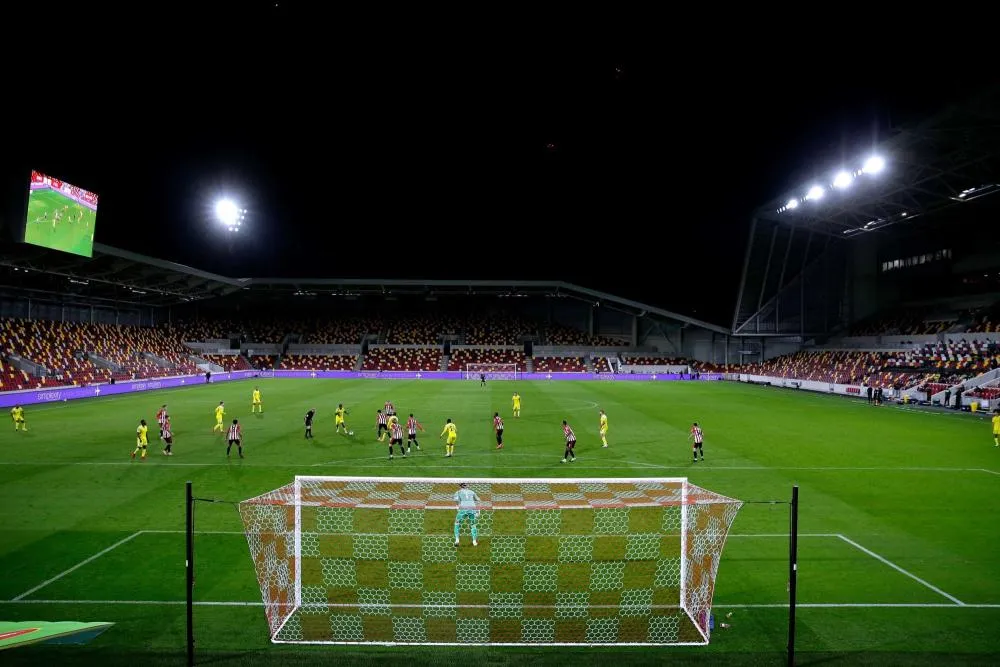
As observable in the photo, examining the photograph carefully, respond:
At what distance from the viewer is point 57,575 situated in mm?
8484

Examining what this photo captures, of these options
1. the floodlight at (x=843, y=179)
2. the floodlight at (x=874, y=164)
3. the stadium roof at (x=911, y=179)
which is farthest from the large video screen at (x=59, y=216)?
the floodlight at (x=843, y=179)

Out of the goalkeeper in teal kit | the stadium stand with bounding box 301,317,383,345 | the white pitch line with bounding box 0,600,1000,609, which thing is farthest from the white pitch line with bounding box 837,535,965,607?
the stadium stand with bounding box 301,317,383,345

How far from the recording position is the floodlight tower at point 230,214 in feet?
159

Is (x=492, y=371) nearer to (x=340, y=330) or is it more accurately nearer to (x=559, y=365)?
(x=559, y=365)

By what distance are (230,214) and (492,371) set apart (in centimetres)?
2932

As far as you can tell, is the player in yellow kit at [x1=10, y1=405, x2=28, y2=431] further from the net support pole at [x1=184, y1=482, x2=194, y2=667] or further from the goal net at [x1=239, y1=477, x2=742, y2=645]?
the net support pole at [x1=184, y1=482, x2=194, y2=667]

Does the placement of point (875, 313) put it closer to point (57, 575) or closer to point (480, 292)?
point (480, 292)

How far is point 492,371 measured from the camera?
60.2 m

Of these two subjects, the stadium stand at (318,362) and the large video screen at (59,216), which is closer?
the large video screen at (59,216)

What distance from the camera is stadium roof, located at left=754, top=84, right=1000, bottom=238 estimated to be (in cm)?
2702

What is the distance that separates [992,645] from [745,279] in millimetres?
50366

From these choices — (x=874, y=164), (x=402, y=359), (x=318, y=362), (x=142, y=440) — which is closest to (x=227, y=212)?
(x=318, y=362)

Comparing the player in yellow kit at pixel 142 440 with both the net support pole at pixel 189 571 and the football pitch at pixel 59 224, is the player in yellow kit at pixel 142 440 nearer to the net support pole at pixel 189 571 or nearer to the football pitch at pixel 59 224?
the net support pole at pixel 189 571

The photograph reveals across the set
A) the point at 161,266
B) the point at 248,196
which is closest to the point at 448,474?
the point at 161,266
